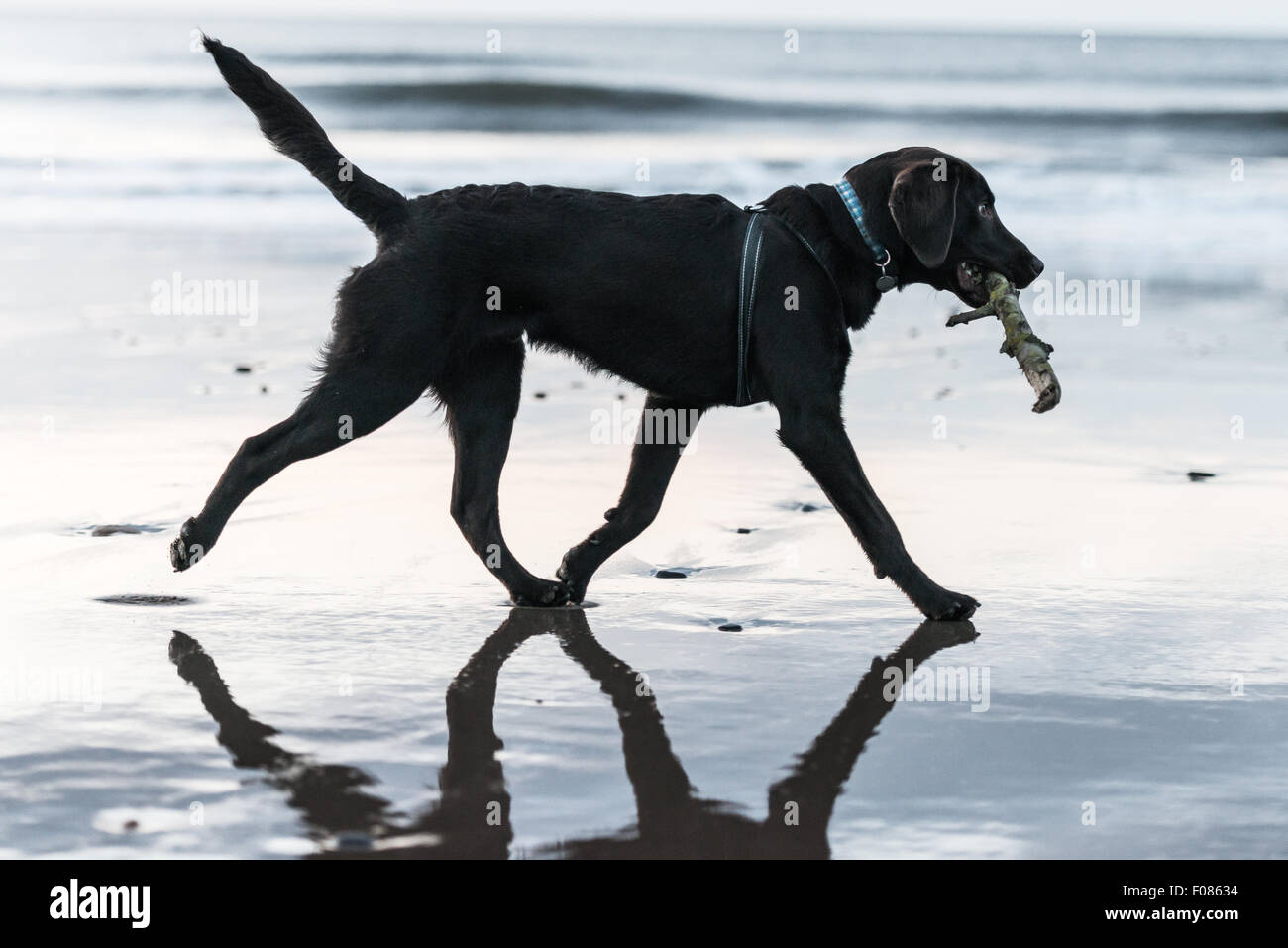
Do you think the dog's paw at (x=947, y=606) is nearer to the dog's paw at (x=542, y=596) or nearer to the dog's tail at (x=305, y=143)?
the dog's paw at (x=542, y=596)

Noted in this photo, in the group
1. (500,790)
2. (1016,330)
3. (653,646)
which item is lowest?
(500,790)

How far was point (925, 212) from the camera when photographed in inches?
188

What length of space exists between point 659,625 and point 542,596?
0.43 metres

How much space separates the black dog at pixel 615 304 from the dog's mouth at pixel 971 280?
11mm

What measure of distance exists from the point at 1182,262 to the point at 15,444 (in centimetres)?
970

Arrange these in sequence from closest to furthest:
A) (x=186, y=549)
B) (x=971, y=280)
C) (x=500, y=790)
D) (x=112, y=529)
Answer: (x=500, y=790), (x=186, y=549), (x=971, y=280), (x=112, y=529)

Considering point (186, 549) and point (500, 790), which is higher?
point (186, 549)

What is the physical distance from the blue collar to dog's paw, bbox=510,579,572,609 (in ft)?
4.51

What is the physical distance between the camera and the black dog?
14.8 ft

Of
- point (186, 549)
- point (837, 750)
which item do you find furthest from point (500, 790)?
point (186, 549)

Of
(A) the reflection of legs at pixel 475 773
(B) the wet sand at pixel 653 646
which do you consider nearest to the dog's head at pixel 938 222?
(B) the wet sand at pixel 653 646

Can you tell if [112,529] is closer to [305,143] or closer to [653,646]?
[305,143]

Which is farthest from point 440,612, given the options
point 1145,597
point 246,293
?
point 246,293

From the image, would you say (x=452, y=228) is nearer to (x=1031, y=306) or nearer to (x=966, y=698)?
(x=966, y=698)
